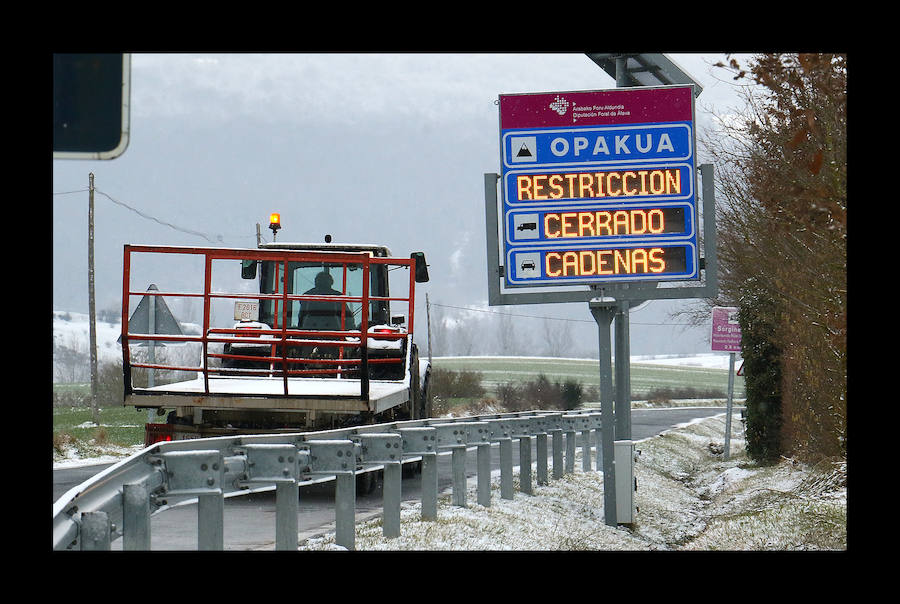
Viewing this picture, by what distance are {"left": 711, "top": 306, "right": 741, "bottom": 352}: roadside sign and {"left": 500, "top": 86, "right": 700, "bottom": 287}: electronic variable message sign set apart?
48.9ft

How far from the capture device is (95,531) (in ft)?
18.4

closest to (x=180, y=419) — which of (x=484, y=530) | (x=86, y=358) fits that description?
(x=484, y=530)

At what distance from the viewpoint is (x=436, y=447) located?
12086 millimetres

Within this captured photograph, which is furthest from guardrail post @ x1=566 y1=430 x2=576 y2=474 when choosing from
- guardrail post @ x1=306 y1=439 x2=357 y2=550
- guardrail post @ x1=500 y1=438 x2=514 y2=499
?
guardrail post @ x1=306 y1=439 x2=357 y2=550

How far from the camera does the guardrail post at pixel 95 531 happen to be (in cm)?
558

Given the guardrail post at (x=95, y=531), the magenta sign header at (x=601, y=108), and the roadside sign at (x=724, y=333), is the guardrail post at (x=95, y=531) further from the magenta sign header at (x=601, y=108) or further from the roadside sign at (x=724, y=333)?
the roadside sign at (x=724, y=333)

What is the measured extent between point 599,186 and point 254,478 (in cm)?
719

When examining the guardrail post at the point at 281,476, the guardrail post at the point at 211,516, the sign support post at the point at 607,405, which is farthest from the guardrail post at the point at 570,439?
the guardrail post at the point at 211,516

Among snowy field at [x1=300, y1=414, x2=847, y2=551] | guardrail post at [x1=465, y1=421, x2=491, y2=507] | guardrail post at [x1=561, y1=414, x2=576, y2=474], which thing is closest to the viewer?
snowy field at [x1=300, y1=414, x2=847, y2=551]

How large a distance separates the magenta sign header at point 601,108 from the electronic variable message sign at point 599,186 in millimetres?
12

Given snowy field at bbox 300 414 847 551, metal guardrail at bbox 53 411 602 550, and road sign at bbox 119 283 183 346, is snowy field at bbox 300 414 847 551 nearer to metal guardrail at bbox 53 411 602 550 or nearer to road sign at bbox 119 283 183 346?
metal guardrail at bbox 53 411 602 550

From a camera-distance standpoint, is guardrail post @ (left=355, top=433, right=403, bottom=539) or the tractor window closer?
guardrail post @ (left=355, top=433, right=403, bottom=539)

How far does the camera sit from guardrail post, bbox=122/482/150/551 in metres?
6.36

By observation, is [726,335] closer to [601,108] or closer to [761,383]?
[761,383]
